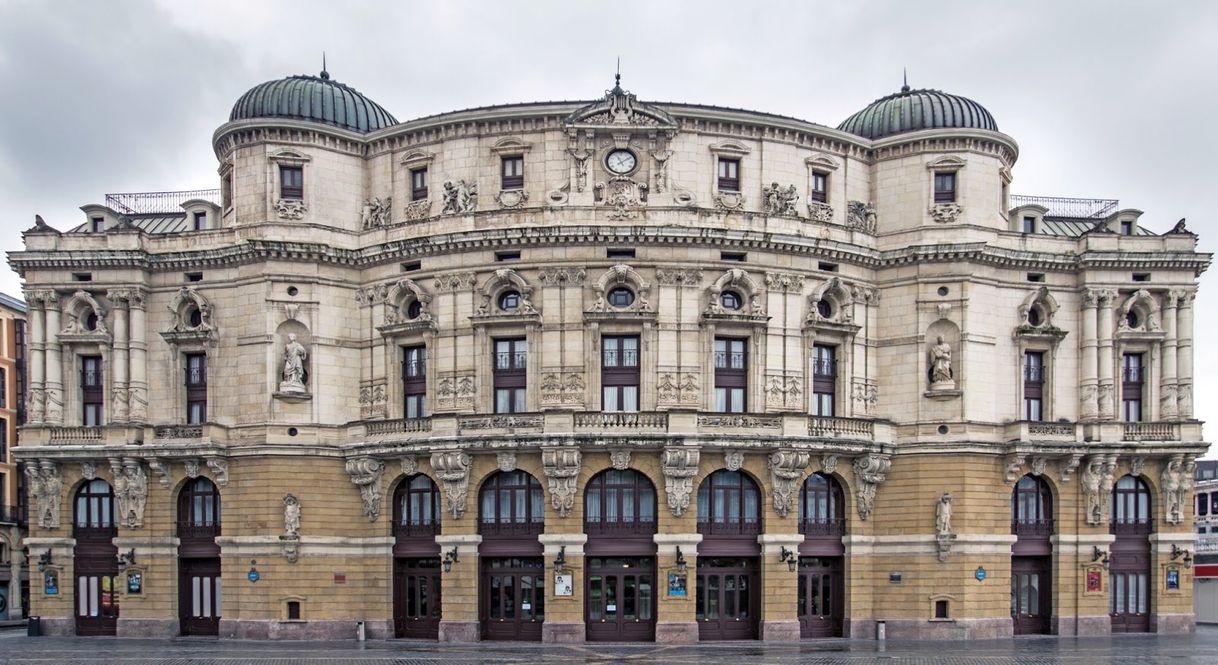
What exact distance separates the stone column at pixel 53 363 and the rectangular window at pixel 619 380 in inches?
1084

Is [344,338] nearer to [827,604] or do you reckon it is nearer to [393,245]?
[393,245]

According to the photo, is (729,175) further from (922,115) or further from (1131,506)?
(1131,506)

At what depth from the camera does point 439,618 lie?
5997 cm

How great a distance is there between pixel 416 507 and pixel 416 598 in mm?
Answer: 4333

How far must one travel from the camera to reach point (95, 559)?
208 feet

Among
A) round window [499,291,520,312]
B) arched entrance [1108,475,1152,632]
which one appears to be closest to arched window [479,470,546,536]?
round window [499,291,520,312]

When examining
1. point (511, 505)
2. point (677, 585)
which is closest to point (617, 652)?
point (677, 585)

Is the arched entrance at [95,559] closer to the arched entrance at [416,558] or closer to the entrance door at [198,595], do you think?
the entrance door at [198,595]

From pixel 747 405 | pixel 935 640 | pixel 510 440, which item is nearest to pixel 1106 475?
pixel 935 640

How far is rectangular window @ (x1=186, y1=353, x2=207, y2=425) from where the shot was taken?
6356cm

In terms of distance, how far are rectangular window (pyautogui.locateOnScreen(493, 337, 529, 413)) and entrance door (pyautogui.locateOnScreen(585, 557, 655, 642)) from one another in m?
8.20

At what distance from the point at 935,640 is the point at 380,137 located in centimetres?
3639

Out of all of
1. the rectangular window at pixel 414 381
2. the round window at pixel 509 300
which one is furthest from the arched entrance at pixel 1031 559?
the rectangular window at pixel 414 381

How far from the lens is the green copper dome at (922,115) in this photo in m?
65.0
